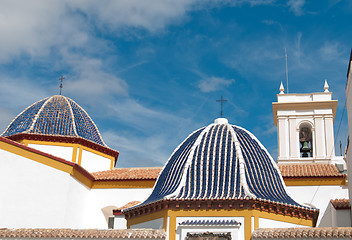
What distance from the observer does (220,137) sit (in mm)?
20547

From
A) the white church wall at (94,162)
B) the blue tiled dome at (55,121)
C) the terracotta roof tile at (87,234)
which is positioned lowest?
the terracotta roof tile at (87,234)

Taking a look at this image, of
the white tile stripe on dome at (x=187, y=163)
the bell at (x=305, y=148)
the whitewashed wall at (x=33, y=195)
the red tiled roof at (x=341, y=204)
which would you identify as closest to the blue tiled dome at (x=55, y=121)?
the whitewashed wall at (x=33, y=195)

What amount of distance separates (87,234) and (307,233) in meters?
6.55

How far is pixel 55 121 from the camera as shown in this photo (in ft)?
92.6

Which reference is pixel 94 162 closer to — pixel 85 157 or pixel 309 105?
pixel 85 157

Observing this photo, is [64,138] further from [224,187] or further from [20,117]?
[224,187]

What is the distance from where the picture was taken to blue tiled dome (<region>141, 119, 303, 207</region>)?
719 inches

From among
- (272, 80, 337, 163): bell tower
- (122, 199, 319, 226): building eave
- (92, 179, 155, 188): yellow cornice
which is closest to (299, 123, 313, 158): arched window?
(272, 80, 337, 163): bell tower

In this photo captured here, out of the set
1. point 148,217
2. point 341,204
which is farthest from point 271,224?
point 341,204

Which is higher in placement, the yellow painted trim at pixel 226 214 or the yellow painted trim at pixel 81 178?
the yellow painted trim at pixel 81 178

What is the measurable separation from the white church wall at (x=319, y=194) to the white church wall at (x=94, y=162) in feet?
31.2

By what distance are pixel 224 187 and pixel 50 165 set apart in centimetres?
846

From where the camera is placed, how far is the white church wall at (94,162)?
27.8 meters

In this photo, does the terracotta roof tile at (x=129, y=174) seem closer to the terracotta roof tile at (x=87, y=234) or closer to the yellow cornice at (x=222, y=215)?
the yellow cornice at (x=222, y=215)
